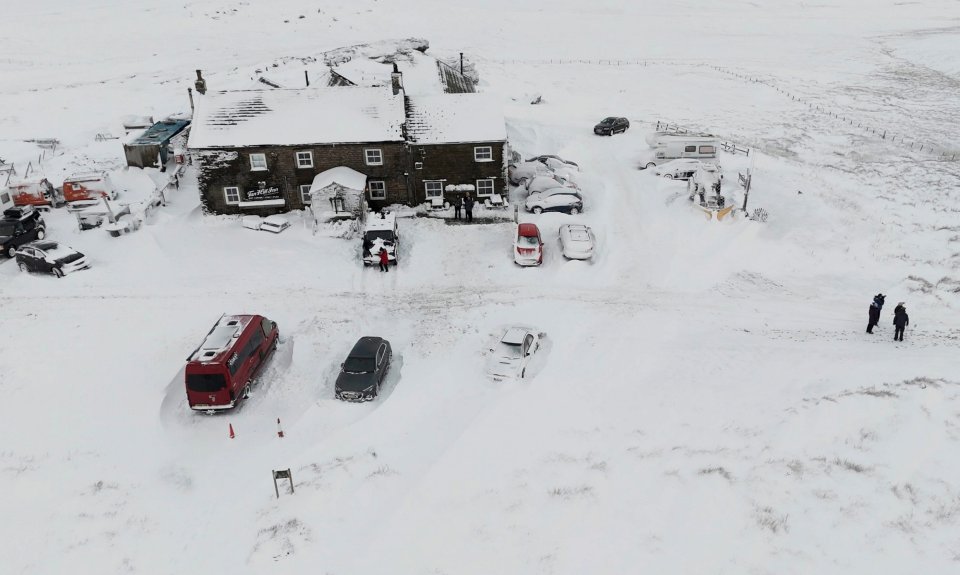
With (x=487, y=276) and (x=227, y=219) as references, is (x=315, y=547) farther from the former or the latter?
(x=227, y=219)

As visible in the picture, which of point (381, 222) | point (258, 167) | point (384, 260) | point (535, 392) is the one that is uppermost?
point (258, 167)

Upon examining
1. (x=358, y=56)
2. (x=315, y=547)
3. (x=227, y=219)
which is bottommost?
(x=315, y=547)

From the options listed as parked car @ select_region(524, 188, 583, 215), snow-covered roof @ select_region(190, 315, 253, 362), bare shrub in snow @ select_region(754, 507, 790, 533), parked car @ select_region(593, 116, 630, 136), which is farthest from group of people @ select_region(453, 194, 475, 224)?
bare shrub in snow @ select_region(754, 507, 790, 533)

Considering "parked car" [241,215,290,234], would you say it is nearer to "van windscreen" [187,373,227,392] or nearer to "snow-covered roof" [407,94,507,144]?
"snow-covered roof" [407,94,507,144]

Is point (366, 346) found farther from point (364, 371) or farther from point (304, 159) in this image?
point (304, 159)

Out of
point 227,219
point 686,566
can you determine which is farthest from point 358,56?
point 686,566

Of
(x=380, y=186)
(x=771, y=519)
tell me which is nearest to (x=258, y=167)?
(x=380, y=186)
